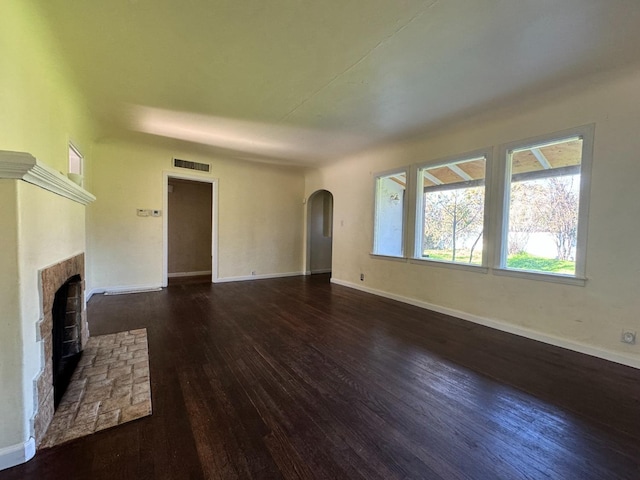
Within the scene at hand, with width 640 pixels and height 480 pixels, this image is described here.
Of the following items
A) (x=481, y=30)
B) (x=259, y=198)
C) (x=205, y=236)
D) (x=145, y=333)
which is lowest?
(x=145, y=333)

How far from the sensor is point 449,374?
7.72 feet

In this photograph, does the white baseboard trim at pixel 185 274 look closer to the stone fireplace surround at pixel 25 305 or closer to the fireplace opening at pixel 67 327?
the fireplace opening at pixel 67 327

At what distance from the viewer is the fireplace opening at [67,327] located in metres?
2.35

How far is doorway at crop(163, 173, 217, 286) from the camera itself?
6734mm

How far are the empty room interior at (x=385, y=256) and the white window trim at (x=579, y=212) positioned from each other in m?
0.02

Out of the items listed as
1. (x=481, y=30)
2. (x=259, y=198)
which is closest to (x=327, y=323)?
(x=481, y=30)

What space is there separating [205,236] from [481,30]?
6.78 m

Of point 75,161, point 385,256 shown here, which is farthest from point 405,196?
point 75,161

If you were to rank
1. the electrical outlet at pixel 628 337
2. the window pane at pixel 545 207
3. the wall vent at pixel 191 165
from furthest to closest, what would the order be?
1. the wall vent at pixel 191 165
2. the window pane at pixel 545 207
3. the electrical outlet at pixel 628 337

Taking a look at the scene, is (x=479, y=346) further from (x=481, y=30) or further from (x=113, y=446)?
(x=113, y=446)

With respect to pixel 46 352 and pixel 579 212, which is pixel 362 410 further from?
pixel 579 212

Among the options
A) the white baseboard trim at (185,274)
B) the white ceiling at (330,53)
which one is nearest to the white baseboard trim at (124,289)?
the white baseboard trim at (185,274)

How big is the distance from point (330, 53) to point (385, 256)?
351 centimetres

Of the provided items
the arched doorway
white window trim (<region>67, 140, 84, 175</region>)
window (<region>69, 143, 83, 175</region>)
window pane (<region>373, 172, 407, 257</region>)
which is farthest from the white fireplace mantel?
the arched doorway
